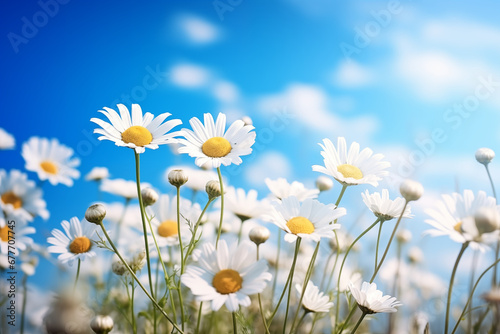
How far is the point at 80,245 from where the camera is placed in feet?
4.38

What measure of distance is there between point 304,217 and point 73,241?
671 millimetres

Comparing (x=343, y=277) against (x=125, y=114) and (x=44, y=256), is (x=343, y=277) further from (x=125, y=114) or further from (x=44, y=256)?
(x=44, y=256)

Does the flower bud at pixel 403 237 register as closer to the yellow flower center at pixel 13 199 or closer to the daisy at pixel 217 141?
the daisy at pixel 217 141

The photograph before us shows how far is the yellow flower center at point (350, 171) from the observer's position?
125 cm

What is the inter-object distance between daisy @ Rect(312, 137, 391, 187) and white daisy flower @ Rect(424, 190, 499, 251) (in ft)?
0.53

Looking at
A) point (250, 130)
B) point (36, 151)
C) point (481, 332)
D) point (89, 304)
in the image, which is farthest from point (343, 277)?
point (36, 151)

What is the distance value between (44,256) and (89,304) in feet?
1.66

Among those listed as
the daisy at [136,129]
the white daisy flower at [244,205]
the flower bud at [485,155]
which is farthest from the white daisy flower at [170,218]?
the flower bud at [485,155]

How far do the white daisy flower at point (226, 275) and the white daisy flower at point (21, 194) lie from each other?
859mm

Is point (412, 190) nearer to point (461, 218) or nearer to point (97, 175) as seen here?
point (461, 218)

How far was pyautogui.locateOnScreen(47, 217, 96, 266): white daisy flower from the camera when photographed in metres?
1.30

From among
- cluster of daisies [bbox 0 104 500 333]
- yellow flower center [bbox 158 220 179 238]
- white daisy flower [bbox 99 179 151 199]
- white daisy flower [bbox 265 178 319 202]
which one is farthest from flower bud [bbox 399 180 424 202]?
white daisy flower [bbox 99 179 151 199]

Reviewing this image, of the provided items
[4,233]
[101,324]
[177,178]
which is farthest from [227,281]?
[4,233]

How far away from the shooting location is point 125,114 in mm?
1283
